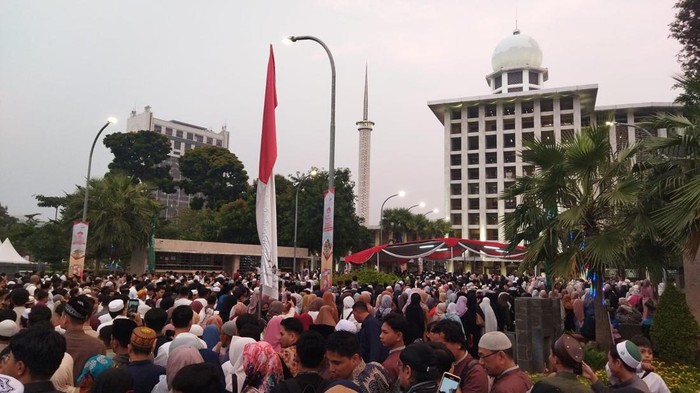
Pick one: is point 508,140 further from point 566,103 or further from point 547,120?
point 566,103

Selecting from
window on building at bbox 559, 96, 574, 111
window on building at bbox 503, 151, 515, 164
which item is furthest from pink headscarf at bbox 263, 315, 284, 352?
window on building at bbox 559, 96, 574, 111

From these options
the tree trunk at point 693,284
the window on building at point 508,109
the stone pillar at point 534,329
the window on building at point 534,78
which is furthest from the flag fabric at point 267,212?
the window on building at point 534,78

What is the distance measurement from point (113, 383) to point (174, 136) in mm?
124082

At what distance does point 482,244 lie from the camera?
76.6 feet

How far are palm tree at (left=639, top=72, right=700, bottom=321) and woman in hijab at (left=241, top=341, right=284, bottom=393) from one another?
229 inches

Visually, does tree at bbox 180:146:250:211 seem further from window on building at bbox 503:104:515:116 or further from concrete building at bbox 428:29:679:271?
window on building at bbox 503:104:515:116

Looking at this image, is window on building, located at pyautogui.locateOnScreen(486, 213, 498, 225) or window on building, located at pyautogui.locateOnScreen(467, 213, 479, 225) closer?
window on building, located at pyautogui.locateOnScreen(486, 213, 498, 225)

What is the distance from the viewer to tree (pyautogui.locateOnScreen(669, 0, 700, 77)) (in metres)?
18.0

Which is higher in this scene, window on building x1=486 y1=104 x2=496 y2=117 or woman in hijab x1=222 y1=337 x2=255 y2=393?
window on building x1=486 y1=104 x2=496 y2=117

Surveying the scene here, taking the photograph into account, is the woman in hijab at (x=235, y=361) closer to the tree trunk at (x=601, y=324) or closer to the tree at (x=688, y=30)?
the tree trunk at (x=601, y=324)

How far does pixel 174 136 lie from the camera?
119812 millimetres

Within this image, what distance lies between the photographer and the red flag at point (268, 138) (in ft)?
26.3

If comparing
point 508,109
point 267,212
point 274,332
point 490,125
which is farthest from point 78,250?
point 508,109

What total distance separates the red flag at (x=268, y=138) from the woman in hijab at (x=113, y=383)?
16.0ft
